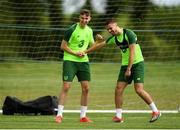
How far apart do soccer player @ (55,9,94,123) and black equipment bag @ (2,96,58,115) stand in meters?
1.58

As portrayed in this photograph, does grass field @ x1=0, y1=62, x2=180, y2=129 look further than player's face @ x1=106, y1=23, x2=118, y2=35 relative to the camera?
No

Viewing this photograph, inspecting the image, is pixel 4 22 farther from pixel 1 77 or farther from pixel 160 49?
pixel 1 77

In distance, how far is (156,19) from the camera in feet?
57.8

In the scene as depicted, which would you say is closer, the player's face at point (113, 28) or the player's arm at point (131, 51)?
the player's arm at point (131, 51)

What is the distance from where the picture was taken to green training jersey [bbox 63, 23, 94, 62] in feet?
37.8

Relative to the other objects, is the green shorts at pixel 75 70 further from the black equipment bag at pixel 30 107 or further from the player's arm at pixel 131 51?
the black equipment bag at pixel 30 107

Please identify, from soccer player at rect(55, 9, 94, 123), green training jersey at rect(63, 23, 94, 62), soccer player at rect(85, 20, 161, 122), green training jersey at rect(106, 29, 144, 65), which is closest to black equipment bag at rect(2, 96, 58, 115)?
soccer player at rect(55, 9, 94, 123)

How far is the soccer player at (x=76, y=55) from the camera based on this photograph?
11469 mm

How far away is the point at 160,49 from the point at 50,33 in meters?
3.31

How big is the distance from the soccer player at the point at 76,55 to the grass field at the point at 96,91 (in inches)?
22.7

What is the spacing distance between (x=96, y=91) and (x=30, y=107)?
683cm

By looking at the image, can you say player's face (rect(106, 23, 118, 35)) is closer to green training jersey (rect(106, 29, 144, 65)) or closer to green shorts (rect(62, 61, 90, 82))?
green training jersey (rect(106, 29, 144, 65))

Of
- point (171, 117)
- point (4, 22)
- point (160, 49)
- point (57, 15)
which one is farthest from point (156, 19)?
point (171, 117)

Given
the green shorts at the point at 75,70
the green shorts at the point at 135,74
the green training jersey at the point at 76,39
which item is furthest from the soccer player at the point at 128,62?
the green shorts at the point at 75,70
